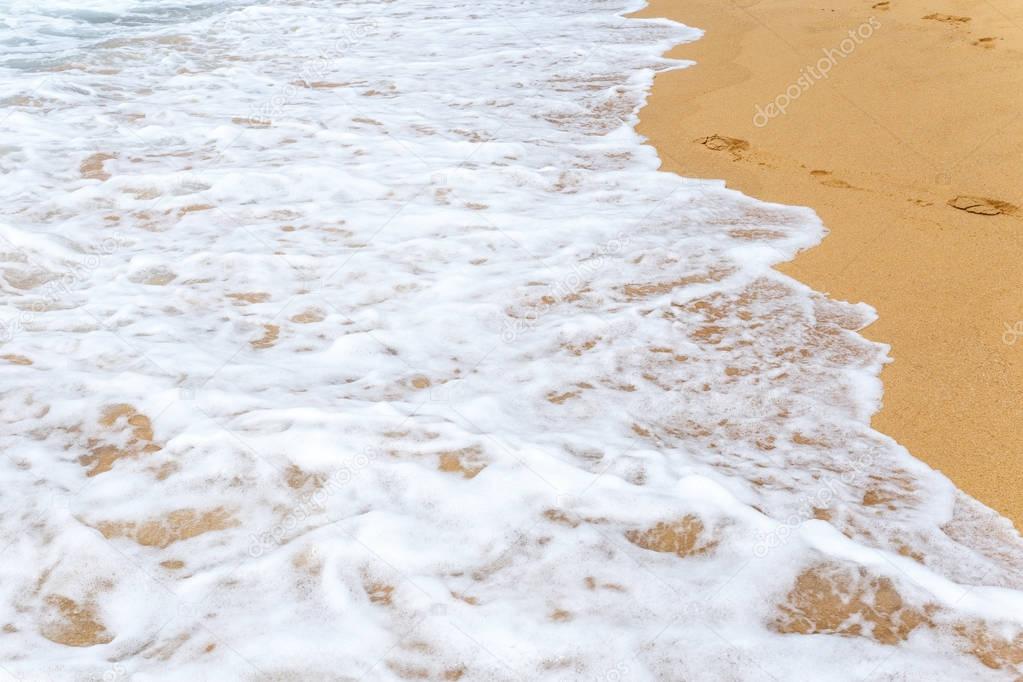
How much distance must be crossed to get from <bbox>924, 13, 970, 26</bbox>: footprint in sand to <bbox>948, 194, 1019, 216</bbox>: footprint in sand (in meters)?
3.48

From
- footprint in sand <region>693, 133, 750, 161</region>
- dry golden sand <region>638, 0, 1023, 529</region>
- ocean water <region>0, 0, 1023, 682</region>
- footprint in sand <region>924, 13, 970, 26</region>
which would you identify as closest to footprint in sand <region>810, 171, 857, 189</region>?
dry golden sand <region>638, 0, 1023, 529</region>

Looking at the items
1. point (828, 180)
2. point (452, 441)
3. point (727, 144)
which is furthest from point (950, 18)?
point (452, 441)

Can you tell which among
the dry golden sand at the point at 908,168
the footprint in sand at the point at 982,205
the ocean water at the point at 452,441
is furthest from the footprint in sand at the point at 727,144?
the footprint in sand at the point at 982,205

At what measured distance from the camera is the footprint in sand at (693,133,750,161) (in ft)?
16.4

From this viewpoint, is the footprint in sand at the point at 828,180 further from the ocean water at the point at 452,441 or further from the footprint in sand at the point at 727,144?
the footprint in sand at the point at 727,144

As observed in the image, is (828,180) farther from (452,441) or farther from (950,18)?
(950,18)

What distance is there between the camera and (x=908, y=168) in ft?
14.7

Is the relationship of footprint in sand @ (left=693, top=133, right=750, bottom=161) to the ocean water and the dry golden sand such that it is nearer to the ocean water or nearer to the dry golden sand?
the dry golden sand

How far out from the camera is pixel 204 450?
8.81 ft

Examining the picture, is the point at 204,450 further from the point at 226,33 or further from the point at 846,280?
the point at 226,33

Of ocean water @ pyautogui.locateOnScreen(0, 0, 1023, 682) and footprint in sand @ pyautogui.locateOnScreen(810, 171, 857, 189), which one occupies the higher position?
footprint in sand @ pyautogui.locateOnScreen(810, 171, 857, 189)

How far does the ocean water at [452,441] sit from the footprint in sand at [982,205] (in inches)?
30.5

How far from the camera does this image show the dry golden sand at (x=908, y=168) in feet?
9.12

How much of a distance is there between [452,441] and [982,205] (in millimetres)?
3199
